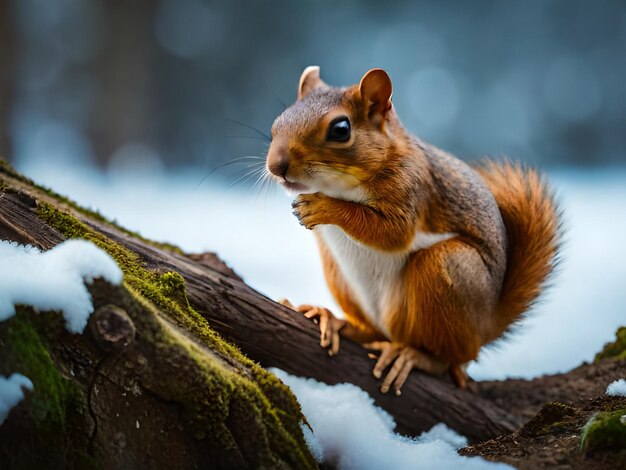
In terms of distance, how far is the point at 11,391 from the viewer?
2.40 ft

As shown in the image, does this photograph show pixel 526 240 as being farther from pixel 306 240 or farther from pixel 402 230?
pixel 306 240

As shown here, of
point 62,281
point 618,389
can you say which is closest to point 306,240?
point 618,389

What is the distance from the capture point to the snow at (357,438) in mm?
975

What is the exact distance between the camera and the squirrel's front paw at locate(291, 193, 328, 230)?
48.6 inches

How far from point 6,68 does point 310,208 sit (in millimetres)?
2769

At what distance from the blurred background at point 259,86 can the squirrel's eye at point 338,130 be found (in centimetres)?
158

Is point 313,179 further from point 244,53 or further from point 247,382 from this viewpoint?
point 244,53

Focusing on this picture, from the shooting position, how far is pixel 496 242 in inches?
55.6

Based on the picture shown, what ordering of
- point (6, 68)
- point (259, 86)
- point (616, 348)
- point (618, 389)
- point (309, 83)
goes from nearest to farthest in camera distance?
point (618, 389), point (309, 83), point (616, 348), point (259, 86), point (6, 68)

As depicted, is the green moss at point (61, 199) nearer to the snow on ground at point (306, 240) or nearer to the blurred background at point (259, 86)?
the snow on ground at point (306, 240)

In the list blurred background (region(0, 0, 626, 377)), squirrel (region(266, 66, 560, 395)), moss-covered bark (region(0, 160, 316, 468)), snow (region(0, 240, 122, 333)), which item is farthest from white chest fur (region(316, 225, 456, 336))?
blurred background (region(0, 0, 626, 377))

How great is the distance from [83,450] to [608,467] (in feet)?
2.13

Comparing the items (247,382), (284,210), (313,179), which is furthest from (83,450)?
(284,210)

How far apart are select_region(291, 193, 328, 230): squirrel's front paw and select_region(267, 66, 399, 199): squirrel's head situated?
0.02 meters
